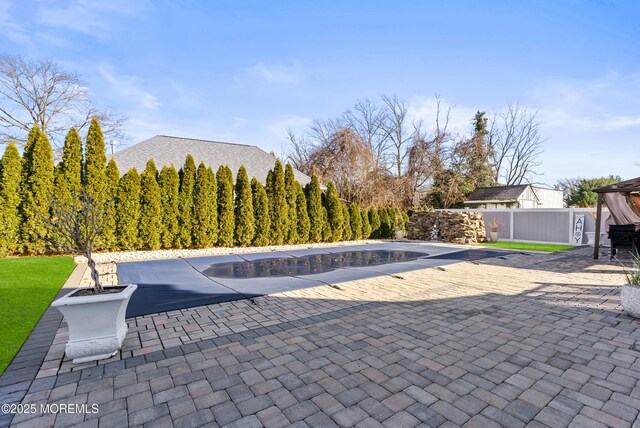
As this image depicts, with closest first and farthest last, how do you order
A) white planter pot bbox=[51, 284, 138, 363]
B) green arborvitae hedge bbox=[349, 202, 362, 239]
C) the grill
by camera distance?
white planter pot bbox=[51, 284, 138, 363], the grill, green arborvitae hedge bbox=[349, 202, 362, 239]

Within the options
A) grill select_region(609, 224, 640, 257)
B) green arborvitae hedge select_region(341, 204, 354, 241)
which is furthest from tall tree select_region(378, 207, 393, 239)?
grill select_region(609, 224, 640, 257)

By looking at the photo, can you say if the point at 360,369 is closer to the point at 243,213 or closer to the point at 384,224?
the point at 243,213

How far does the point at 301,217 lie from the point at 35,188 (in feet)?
28.4

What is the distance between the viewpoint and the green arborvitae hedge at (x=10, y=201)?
27.1 feet

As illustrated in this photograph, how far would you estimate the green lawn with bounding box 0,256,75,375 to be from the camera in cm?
309

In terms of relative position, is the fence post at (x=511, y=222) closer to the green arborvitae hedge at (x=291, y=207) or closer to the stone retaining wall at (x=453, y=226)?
the stone retaining wall at (x=453, y=226)

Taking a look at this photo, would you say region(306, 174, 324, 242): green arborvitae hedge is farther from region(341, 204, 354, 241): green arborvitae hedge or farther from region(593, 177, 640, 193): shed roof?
region(593, 177, 640, 193): shed roof

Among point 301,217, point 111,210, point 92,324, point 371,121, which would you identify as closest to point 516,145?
point 371,121

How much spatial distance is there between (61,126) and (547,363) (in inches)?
1028

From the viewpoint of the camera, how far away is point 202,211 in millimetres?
10930

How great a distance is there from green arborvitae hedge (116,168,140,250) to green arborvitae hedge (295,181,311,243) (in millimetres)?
6008

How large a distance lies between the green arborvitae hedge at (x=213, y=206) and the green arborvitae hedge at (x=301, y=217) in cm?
350

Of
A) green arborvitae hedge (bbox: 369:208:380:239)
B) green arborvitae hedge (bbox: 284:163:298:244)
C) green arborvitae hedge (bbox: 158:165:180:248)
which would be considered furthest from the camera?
green arborvitae hedge (bbox: 369:208:380:239)

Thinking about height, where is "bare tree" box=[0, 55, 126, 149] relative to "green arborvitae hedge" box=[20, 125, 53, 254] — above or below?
above
